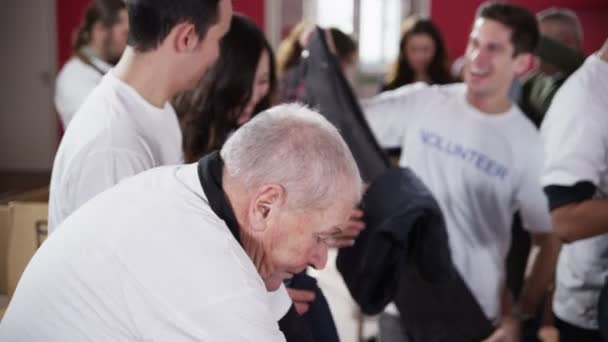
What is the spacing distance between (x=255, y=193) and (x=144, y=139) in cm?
44

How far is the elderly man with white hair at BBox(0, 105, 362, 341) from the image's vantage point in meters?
0.80

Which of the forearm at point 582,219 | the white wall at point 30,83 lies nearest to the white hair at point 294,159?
the forearm at point 582,219

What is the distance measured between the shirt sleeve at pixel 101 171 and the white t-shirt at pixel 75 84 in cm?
123

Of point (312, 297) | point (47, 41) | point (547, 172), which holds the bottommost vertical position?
point (47, 41)

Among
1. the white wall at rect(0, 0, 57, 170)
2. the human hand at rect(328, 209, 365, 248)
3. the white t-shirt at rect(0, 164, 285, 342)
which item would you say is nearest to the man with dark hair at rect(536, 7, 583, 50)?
the human hand at rect(328, 209, 365, 248)

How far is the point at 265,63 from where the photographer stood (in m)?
1.66

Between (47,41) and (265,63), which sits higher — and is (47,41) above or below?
below

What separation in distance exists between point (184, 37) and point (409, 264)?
0.66m

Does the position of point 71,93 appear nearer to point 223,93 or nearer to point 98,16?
point 98,16

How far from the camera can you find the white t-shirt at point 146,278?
797mm

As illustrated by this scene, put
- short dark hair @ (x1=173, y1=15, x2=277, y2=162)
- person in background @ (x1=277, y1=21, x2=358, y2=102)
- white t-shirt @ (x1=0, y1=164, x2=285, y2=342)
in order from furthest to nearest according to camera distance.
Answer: person in background @ (x1=277, y1=21, x2=358, y2=102) < short dark hair @ (x1=173, y1=15, x2=277, y2=162) < white t-shirt @ (x1=0, y1=164, x2=285, y2=342)

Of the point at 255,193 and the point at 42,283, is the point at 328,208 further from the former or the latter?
the point at 42,283

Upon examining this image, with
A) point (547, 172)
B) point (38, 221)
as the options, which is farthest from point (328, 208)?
point (38, 221)

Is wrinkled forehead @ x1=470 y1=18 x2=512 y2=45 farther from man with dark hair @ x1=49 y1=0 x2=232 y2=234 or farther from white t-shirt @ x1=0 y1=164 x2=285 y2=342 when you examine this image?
white t-shirt @ x1=0 y1=164 x2=285 y2=342
